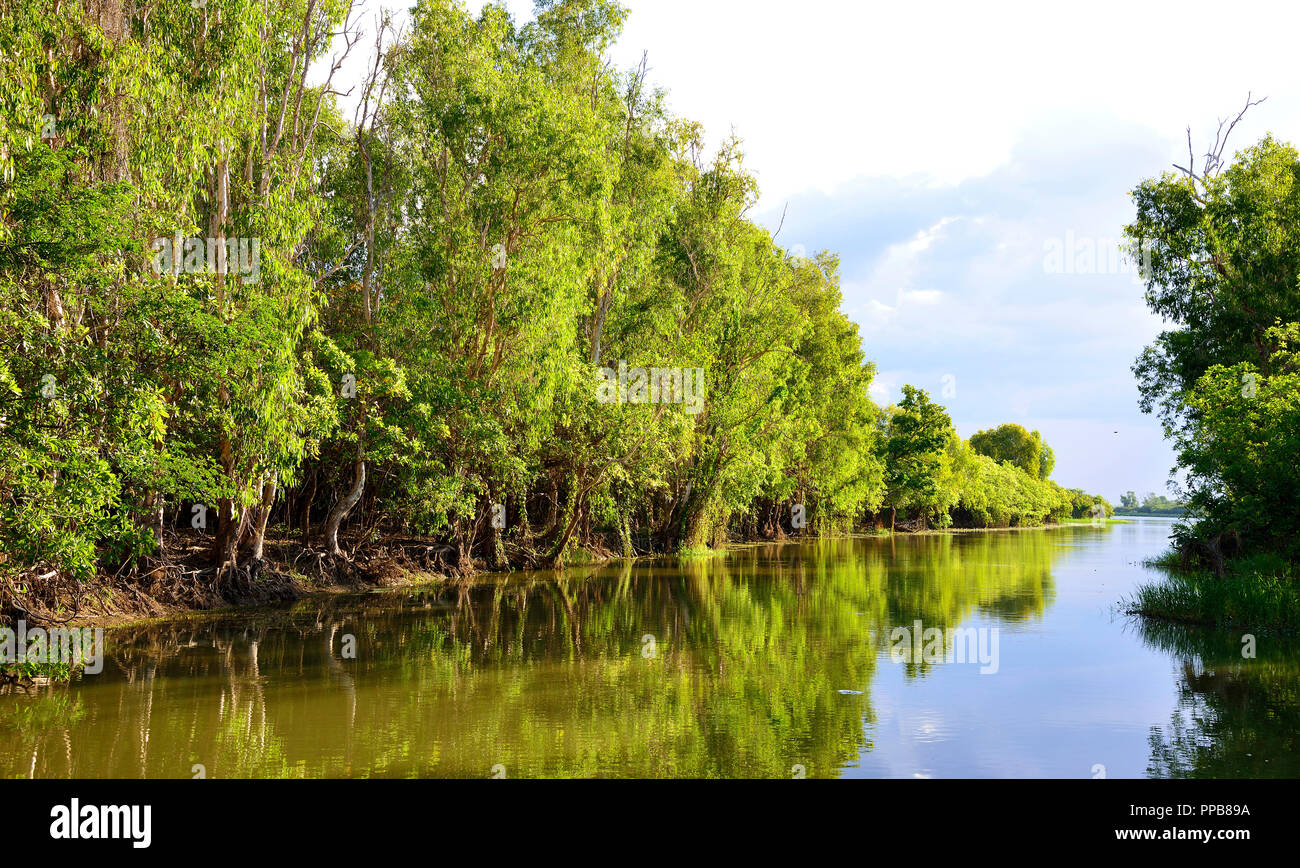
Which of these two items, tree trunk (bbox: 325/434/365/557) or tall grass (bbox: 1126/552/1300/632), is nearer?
tall grass (bbox: 1126/552/1300/632)

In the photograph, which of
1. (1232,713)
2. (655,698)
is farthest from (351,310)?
(1232,713)

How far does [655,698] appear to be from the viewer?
33.7 feet

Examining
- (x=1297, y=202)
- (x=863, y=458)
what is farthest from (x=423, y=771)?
(x=863, y=458)

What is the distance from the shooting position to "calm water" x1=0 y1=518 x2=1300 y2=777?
770 centimetres

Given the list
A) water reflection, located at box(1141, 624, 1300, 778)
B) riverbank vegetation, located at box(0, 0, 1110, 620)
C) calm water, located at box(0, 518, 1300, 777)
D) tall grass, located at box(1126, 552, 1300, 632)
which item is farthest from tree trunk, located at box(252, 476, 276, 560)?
tall grass, located at box(1126, 552, 1300, 632)

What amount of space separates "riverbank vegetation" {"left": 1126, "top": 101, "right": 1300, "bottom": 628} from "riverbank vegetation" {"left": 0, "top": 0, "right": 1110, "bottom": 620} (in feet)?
46.8

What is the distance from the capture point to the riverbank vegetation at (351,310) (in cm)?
1059

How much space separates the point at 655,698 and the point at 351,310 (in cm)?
1681

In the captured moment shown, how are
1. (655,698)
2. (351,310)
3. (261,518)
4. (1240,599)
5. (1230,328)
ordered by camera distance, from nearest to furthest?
(655,698)
(1240,599)
(261,518)
(351,310)
(1230,328)

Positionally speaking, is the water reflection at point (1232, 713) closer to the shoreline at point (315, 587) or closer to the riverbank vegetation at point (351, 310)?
the riverbank vegetation at point (351, 310)

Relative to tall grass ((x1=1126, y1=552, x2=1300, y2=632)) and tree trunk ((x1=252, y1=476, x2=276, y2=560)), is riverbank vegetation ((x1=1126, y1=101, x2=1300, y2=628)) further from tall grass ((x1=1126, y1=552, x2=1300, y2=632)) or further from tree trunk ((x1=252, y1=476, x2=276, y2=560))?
tree trunk ((x1=252, y1=476, x2=276, y2=560))

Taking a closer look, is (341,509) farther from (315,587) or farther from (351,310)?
(351,310)

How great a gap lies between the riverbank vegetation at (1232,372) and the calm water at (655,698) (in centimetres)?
211
